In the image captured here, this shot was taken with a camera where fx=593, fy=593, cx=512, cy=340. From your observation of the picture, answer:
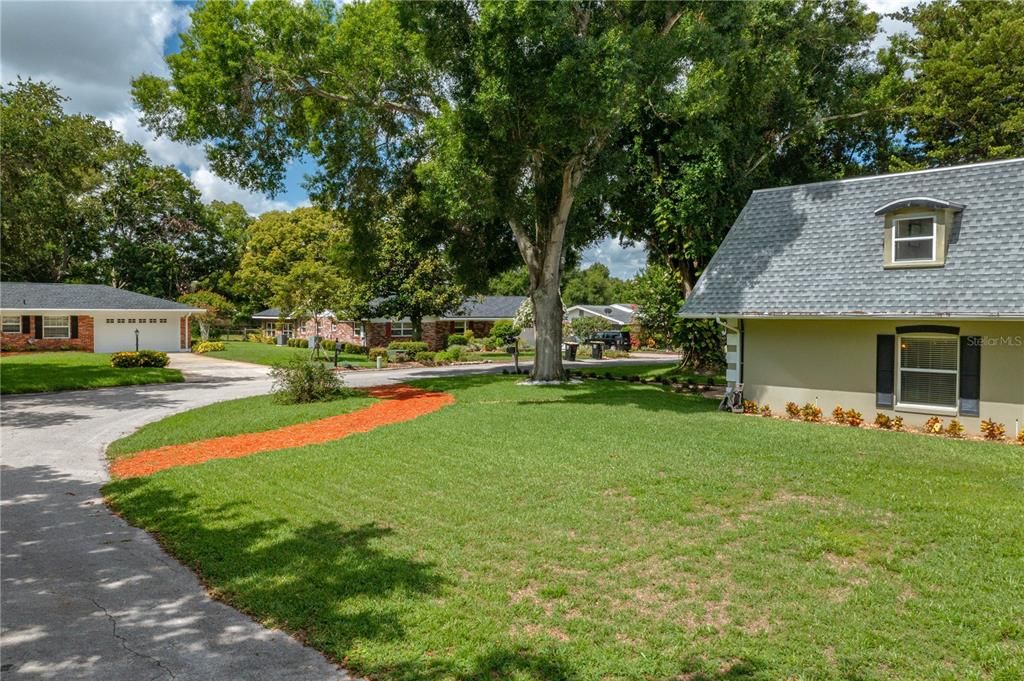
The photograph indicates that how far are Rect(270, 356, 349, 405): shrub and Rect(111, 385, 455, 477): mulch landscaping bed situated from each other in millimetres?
2032

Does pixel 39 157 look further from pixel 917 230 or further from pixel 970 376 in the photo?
pixel 970 376

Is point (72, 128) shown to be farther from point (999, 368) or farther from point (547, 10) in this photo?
point (999, 368)

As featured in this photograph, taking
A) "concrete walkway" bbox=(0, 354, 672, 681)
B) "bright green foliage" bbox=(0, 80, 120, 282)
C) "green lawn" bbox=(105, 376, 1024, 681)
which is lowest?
"concrete walkway" bbox=(0, 354, 672, 681)

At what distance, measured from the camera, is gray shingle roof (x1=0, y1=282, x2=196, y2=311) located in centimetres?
3578

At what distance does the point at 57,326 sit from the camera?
120ft

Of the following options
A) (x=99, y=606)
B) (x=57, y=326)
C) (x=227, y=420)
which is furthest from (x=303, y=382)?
(x=57, y=326)

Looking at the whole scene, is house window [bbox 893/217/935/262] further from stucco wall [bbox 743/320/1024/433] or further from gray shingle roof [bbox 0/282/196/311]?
gray shingle roof [bbox 0/282/196/311]

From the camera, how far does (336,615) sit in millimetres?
4656

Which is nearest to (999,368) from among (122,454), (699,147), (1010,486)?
(1010,486)

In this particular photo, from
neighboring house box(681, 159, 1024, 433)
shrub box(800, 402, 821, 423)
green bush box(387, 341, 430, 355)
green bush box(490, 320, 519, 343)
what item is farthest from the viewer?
green bush box(490, 320, 519, 343)

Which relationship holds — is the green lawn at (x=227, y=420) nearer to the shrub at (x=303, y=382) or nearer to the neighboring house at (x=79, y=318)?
the shrub at (x=303, y=382)

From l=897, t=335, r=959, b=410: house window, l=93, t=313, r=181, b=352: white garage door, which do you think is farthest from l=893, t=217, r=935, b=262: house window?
l=93, t=313, r=181, b=352: white garage door

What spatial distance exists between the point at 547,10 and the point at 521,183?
5.97 m

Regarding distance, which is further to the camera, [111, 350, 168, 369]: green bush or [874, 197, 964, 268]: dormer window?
[111, 350, 168, 369]: green bush
